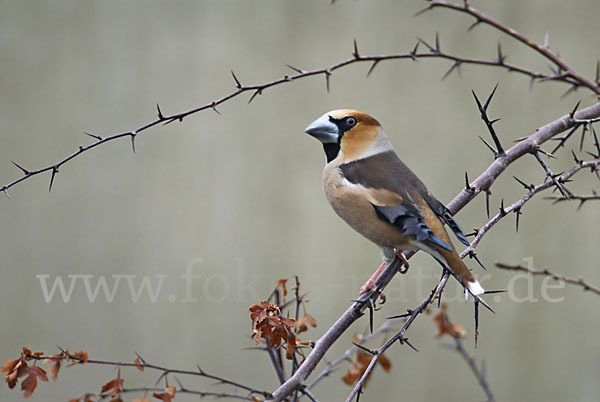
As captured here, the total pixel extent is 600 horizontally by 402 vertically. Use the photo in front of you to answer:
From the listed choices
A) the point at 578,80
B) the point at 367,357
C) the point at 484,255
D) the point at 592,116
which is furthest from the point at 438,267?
the point at 578,80

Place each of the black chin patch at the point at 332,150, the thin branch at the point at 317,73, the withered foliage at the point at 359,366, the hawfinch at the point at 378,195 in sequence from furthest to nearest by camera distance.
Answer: the withered foliage at the point at 359,366
the black chin patch at the point at 332,150
the hawfinch at the point at 378,195
the thin branch at the point at 317,73

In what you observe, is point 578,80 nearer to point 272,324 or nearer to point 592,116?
point 592,116

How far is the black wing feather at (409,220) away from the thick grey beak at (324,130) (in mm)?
144

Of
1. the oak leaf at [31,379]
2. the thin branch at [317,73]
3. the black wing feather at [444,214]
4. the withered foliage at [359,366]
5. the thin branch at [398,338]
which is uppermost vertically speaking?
the thin branch at [317,73]

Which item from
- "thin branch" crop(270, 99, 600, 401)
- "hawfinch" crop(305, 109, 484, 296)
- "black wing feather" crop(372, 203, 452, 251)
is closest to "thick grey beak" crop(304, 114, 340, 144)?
"hawfinch" crop(305, 109, 484, 296)

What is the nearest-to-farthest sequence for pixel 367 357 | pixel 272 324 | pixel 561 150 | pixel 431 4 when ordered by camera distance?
1. pixel 431 4
2. pixel 272 324
3. pixel 367 357
4. pixel 561 150

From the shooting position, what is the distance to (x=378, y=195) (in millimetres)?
1012

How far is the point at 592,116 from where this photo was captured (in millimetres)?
1044

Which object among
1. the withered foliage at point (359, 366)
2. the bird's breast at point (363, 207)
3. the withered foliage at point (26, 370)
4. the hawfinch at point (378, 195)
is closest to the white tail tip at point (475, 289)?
the hawfinch at point (378, 195)

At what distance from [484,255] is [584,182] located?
542 millimetres

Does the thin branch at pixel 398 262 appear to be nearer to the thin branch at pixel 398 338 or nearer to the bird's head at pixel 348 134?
the thin branch at pixel 398 338

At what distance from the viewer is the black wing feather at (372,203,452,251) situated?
0.94 m

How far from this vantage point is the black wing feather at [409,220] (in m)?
0.94

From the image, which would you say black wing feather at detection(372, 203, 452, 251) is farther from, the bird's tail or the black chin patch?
the black chin patch
